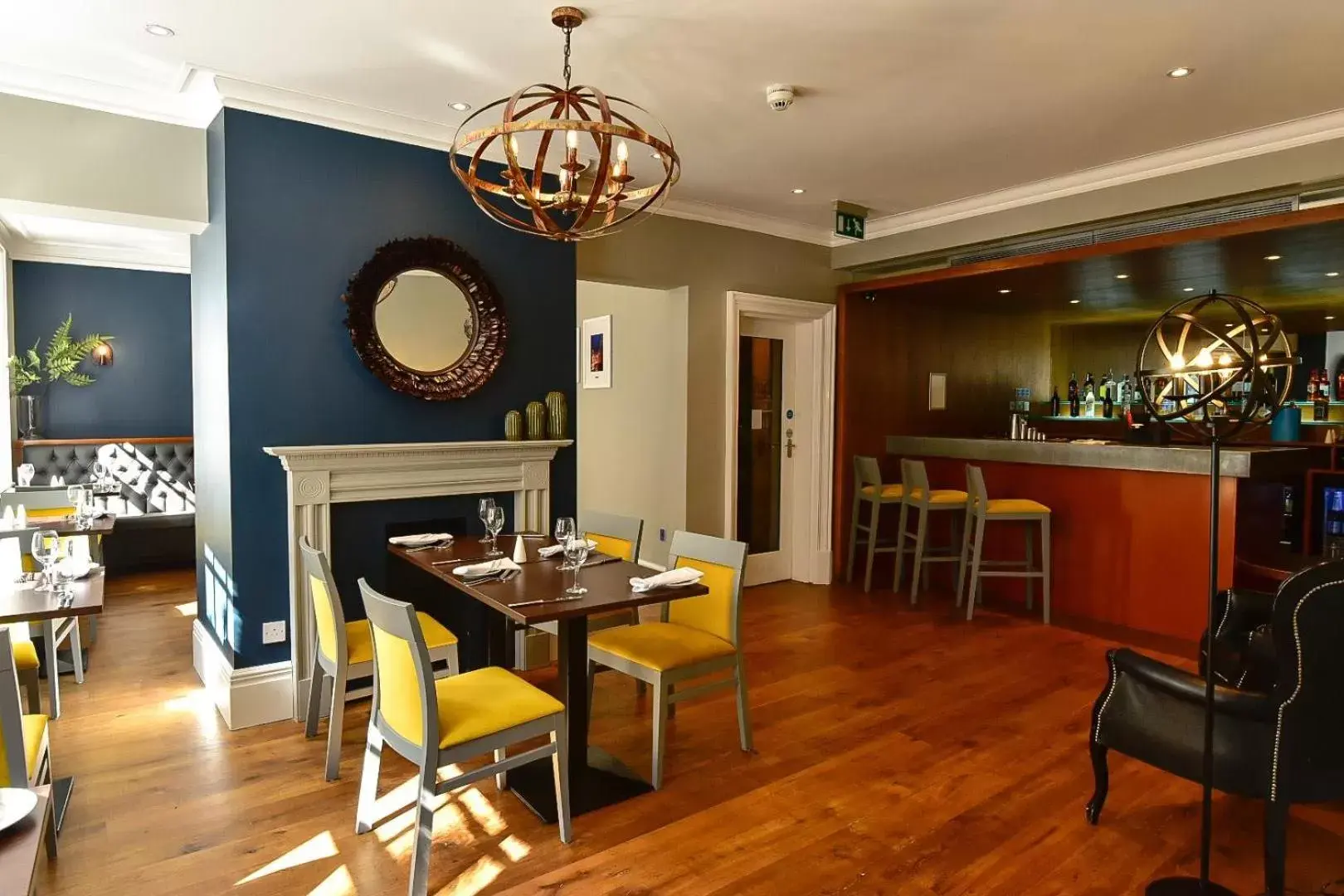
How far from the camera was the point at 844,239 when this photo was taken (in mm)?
6031

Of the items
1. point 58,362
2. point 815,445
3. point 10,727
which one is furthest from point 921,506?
point 58,362

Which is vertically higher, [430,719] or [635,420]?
[635,420]

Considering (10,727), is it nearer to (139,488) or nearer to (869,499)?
(869,499)

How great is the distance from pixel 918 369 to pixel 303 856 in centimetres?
553

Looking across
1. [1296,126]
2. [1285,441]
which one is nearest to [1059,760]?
[1296,126]

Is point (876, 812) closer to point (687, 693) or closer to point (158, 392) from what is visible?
point (687, 693)

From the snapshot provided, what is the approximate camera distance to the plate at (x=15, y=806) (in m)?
1.31

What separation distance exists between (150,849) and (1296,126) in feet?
17.8

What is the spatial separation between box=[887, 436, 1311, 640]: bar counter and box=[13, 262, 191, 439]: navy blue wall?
675cm

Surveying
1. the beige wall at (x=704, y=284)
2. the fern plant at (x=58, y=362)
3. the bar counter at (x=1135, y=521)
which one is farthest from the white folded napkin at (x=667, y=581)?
the fern plant at (x=58, y=362)

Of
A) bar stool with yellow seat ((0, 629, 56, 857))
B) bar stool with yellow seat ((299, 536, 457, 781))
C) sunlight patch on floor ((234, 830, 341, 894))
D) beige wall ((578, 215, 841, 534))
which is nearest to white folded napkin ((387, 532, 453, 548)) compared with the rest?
bar stool with yellow seat ((299, 536, 457, 781))

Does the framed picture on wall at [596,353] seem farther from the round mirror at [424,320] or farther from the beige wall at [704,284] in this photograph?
the round mirror at [424,320]

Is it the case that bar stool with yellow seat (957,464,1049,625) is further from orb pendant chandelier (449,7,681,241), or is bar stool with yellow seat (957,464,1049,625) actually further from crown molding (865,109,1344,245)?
orb pendant chandelier (449,7,681,241)

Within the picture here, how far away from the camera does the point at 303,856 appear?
7.93 ft
